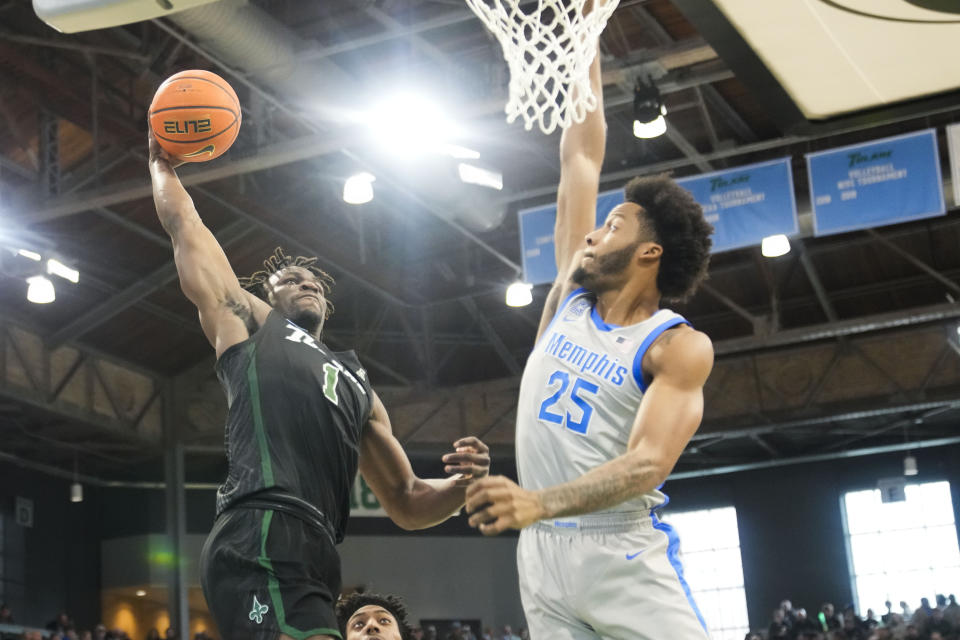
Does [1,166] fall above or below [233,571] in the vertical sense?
above

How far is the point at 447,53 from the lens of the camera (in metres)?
13.7

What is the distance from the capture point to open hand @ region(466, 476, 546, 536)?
305 centimetres

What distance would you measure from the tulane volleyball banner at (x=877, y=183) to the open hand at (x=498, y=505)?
1039 centimetres

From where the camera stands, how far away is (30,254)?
50.3 ft

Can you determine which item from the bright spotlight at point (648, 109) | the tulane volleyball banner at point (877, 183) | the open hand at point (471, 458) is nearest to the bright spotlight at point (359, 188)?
the bright spotlight at point (648, 109)

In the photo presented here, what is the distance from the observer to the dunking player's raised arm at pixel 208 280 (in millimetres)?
4840

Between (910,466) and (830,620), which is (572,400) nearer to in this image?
(830,620)

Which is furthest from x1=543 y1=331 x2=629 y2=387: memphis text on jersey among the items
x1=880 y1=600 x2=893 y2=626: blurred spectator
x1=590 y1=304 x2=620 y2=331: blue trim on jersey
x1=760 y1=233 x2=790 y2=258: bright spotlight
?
x1=880 y1=600 x2=893 y2=626: blurred spectator

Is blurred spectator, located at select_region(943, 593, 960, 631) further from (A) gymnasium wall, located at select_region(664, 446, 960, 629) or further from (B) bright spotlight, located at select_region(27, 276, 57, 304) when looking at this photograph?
(B) bright spotlight, located at select_region(27, 276, 57, 304)

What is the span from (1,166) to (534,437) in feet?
44.5

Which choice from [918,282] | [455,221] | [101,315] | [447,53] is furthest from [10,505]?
[918,282]

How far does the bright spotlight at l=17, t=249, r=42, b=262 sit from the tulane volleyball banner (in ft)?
30.5

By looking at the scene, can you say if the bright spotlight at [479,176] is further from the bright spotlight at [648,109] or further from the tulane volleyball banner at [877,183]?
the tulane volleyball banner at [877,183]

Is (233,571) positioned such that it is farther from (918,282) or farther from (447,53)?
(918,282)
